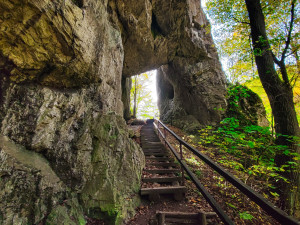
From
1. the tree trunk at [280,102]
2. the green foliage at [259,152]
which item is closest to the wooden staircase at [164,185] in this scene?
the green foliage at [259,152]

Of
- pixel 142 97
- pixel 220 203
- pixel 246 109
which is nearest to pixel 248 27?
pixel 246 109

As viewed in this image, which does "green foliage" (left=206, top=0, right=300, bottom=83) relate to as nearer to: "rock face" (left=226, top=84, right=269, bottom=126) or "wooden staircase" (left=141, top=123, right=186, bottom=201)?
"rock face" (left=226, top=84, right=269, bottom=126)

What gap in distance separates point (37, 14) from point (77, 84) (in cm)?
152

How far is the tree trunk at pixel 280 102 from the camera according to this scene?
10.8 feet

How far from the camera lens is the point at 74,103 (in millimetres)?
3391

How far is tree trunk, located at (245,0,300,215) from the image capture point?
3.29m

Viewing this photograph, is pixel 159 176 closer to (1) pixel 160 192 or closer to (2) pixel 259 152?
(1) pixel 160 192

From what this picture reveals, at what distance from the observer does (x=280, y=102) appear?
4105 mm

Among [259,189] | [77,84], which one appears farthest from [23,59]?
[259,189]

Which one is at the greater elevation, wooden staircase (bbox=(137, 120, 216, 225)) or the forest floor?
wooden staircase (bbox=(137, 120, 216, 225))

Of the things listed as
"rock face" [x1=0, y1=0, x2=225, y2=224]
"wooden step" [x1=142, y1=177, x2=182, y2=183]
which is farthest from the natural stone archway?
"wooden step" [x1=142, y1=177, x2=182, y2=183]

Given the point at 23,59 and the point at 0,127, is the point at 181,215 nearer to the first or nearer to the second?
the point at 0,127

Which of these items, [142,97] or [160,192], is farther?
[142,97]

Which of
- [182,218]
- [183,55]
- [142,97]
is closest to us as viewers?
[182,218]
